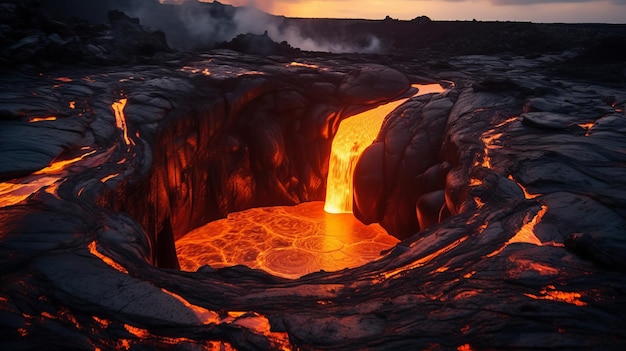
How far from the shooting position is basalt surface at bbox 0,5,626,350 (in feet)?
10.5

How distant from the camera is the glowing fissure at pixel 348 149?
38.7ft

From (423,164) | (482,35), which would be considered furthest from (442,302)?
(482,35)

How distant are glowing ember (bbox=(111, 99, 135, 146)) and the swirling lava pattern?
3280mm

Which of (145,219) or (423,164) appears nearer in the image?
(145,219)

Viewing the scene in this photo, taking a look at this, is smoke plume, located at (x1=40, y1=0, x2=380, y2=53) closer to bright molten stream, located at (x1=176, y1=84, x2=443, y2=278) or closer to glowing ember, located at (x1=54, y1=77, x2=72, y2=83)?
glowing ember, located at (x1=54, y1=77, x2=72, y2=83)

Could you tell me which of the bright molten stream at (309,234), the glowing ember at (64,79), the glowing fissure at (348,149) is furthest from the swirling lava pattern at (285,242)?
the glowing ember at (64,79)

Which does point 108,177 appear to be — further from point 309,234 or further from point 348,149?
point 348,149

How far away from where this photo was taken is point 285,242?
9992mm

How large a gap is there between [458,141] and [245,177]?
6.69 m

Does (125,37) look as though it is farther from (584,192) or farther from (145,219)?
(584,192)

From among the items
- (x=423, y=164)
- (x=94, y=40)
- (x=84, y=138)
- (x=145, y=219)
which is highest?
(x=94, y=40)

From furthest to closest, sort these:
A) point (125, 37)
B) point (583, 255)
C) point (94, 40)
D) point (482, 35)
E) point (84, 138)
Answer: point (482, 35), point (125, 37), point (94, 40), point (84, 138), point (583, 255)

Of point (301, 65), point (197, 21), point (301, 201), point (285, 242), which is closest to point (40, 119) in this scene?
point (285, 242)

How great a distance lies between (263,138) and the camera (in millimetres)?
12133
